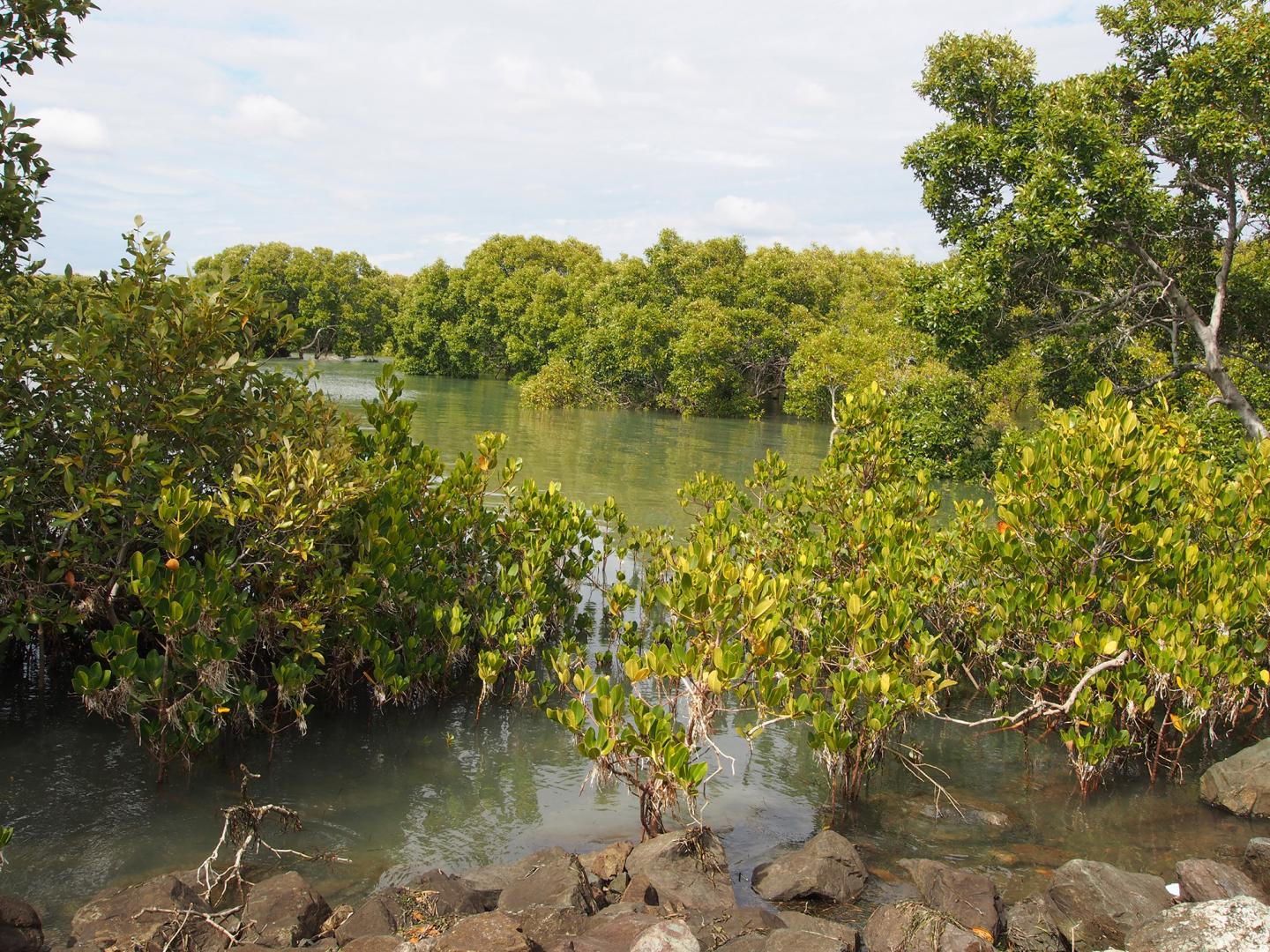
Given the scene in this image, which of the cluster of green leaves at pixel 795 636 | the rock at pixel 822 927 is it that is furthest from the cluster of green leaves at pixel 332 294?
the rock at pixel 822 927

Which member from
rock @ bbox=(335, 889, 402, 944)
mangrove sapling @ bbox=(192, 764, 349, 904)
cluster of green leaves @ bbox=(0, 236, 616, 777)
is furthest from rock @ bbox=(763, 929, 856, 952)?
cluster of green leaves @ bbox=(0, 236, 616, 777)

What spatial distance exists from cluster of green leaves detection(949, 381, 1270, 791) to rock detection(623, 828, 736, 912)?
3436 mm

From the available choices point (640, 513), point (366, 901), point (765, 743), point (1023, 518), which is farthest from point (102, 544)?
point (640, 513)

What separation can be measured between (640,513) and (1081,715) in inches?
455

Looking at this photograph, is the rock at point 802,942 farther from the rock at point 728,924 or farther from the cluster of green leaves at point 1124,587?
the cluster of green leaves at point 1124,587

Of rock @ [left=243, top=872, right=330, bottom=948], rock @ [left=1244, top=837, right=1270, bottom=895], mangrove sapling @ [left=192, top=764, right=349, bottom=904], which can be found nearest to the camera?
rock @ [left=243, top=872, right=330, bottom=948]

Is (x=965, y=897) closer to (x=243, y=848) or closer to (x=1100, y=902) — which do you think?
(x=1100, y=902)

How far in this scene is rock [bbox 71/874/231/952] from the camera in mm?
5062

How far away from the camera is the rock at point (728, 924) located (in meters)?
5.52

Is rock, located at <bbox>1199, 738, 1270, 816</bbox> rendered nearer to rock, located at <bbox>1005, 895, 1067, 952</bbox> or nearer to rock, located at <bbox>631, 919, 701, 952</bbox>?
rock, located at <bbox>1005, 895, 1067, 952</bbox>

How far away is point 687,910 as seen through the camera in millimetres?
5809

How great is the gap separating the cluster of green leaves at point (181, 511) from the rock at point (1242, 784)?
6.40 metres

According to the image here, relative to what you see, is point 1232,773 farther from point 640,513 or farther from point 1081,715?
point 640,513

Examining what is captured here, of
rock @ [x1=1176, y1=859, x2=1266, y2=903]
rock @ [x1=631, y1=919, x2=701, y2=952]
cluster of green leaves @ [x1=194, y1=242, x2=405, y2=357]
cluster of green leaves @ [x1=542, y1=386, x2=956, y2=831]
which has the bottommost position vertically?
rock @ [x1=1176, y1=859, x2=1266, y2=903]
